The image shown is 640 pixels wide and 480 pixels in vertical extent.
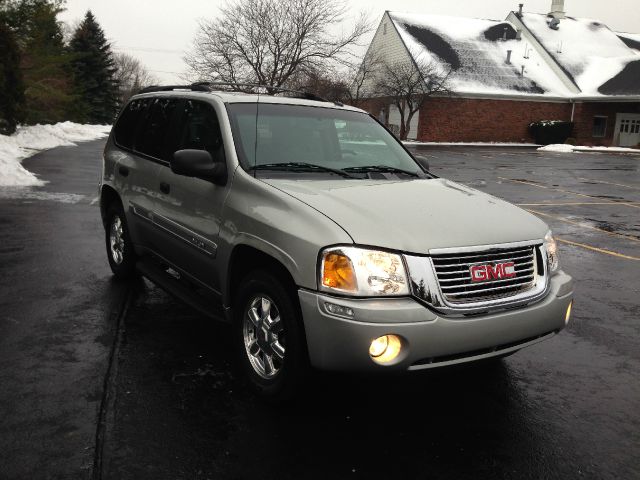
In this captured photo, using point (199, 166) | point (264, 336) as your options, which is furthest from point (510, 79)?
point (264, 336)

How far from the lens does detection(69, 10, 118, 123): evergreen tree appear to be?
2132 inches

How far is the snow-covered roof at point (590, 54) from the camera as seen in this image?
4366 centimetres

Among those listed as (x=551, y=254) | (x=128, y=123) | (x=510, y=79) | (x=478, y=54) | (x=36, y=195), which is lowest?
(x=36, y=195)

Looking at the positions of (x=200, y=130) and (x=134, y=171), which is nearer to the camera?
(x=200, y=130)

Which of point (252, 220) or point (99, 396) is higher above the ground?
point (252, 220)

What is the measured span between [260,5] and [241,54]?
3.46 metres

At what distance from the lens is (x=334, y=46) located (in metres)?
40.3

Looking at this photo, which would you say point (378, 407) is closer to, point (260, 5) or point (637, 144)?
point (260, 5)

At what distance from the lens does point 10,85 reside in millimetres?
22234

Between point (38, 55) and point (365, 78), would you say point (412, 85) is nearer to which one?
point (365, 78)

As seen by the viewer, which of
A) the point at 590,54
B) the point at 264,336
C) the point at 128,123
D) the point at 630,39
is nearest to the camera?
the point at 264,336

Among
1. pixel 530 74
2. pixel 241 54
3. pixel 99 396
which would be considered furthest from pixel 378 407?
pixel 530 74

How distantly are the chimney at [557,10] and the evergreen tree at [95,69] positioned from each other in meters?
41.5

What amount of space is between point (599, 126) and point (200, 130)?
47.7 metres
